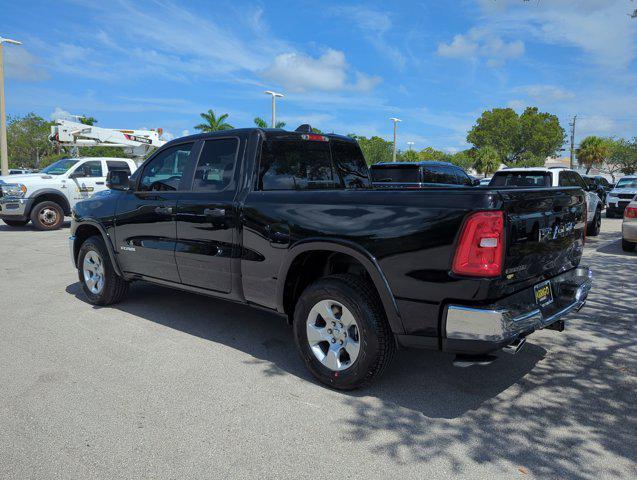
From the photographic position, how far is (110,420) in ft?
10.6

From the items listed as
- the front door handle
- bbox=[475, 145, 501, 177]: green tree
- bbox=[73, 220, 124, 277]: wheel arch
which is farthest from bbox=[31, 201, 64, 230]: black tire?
bbox=[475, 145, 501, 177]: green tree

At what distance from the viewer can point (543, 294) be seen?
3.42 m

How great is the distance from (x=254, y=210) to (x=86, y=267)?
3033mm

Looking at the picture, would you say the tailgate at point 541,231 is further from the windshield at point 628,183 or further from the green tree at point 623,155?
the green tree at point 623,155

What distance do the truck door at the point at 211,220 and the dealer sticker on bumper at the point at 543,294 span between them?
2314 mm

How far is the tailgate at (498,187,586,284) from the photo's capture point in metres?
3.06

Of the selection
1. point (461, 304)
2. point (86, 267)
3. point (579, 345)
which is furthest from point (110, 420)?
point (579, 345)

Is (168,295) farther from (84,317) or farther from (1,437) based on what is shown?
(1,437)

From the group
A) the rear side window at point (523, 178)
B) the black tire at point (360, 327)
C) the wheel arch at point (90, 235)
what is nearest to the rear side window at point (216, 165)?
the black tire at point (360, 327)

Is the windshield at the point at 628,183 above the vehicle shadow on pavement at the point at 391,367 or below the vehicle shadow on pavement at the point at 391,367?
above

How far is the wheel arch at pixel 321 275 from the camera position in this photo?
328 centimetres

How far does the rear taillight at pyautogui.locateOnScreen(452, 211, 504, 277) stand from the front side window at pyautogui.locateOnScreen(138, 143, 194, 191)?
291cm

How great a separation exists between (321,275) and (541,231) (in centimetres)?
164

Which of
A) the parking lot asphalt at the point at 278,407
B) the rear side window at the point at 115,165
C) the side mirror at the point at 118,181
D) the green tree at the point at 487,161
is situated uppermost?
the green tree at the point at 487,161
